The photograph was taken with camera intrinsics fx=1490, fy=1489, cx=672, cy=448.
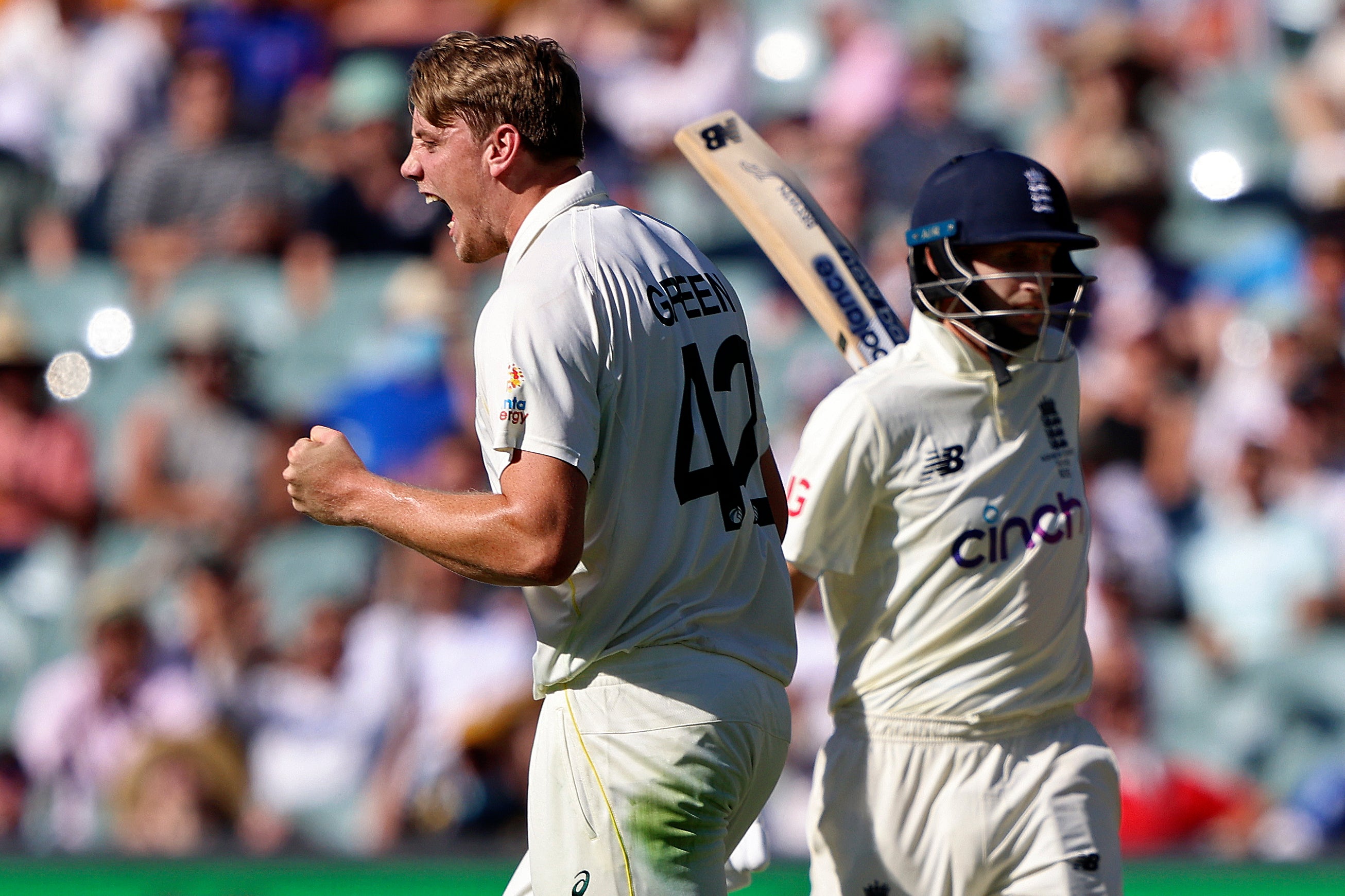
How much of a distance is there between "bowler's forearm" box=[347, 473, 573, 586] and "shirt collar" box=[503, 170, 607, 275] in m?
0.42

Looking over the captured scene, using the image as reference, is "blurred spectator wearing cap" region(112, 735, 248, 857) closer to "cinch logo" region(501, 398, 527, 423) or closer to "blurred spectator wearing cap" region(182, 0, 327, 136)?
"blurred spectator wearing cap" region(182, 0, 327, 136)

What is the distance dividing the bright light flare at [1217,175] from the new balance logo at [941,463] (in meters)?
4.61

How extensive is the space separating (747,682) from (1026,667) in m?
0.92

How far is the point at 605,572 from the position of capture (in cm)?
234

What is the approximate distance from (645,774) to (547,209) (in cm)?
92

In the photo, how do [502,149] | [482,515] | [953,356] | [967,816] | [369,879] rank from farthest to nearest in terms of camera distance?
[369,879] → [953,356] → [967,816] → [502,149] → [482,515]

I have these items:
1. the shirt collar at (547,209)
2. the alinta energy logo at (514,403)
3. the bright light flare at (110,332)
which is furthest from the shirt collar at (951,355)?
the bright light flare at (110,332)

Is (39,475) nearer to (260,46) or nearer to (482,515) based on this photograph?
(260,46)

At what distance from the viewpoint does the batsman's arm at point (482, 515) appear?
218cm

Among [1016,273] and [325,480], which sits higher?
[1016,273]

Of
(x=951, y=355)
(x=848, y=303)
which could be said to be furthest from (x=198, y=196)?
(x=951, y=355)

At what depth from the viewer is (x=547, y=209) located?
96.8 inches

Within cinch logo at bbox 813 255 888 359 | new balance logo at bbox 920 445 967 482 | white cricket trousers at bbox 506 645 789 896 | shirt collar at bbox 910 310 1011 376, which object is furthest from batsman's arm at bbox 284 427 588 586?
cinch logo at bbox 813 255 888 359

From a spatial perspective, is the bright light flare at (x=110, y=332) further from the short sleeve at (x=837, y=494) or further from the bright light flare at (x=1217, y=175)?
the bright light flare at (x=1217, y=175)
